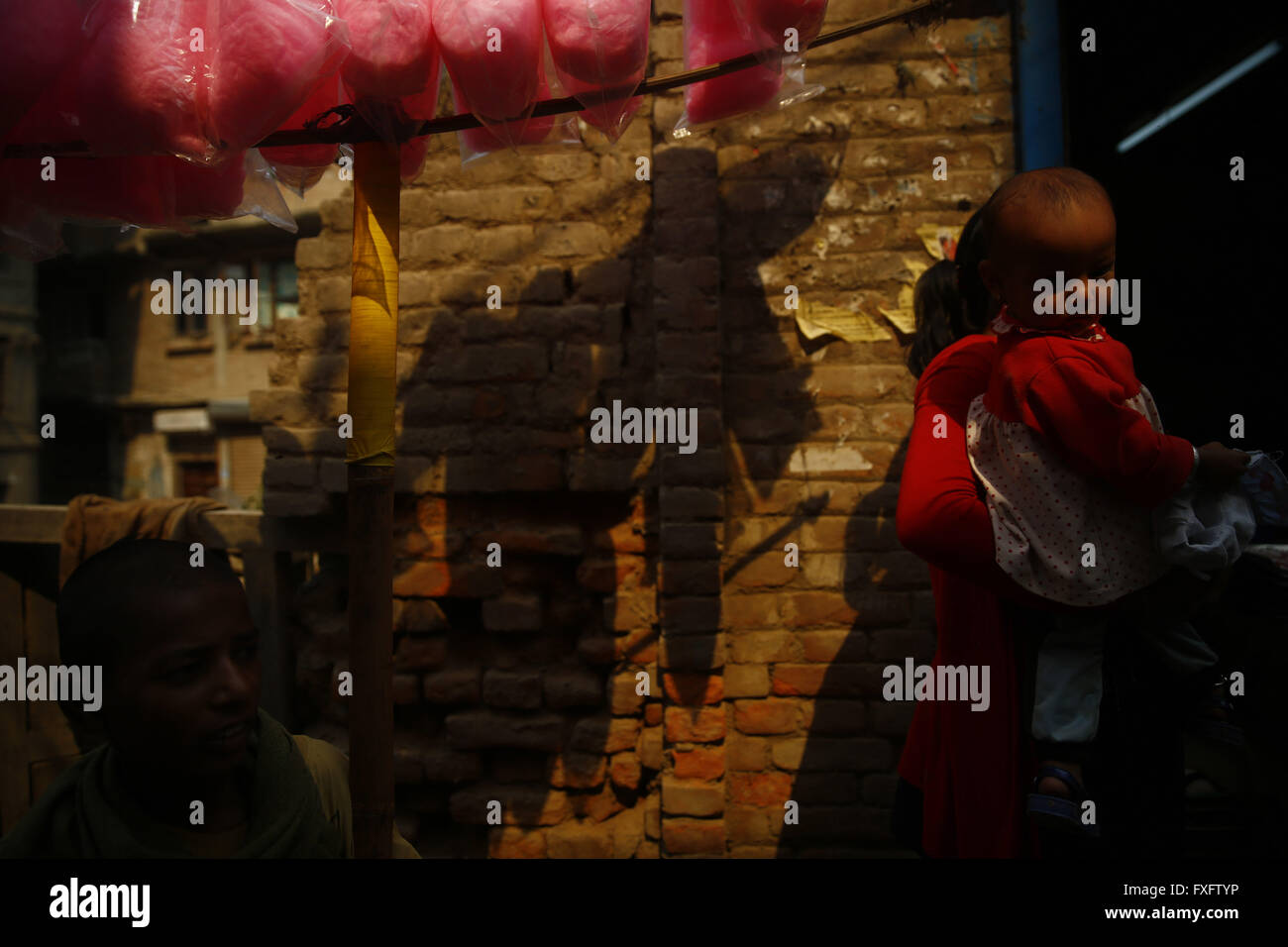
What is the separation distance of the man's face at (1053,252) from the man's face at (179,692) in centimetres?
134

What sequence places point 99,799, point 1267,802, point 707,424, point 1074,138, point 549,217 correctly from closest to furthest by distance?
point 99,799 → point 1267,802 → point 707,424 → point 549,217 → point 1074,138

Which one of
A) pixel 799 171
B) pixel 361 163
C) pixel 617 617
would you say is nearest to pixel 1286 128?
pixel 799 171

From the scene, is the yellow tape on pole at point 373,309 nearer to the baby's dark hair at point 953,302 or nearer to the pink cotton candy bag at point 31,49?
the pink cotton candy bag at point 31,49

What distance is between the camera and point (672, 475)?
2.38 metres

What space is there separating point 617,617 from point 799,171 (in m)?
1.53

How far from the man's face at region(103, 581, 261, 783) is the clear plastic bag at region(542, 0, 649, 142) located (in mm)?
990

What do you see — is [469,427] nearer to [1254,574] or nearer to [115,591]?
[115,591]

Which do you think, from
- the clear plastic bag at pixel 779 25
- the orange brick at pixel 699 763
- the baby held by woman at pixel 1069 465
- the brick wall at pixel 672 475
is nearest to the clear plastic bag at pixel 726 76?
Answer: the clear plastic bag at pixel 779 25

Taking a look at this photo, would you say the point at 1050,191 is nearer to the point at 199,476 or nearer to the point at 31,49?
the point at 31,49

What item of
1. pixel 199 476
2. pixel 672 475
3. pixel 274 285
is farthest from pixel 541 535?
pixel 199 476

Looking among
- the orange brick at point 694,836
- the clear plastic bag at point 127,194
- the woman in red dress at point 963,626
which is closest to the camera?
the woman in red dress at point 963,626

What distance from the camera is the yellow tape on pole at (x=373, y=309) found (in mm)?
1329
